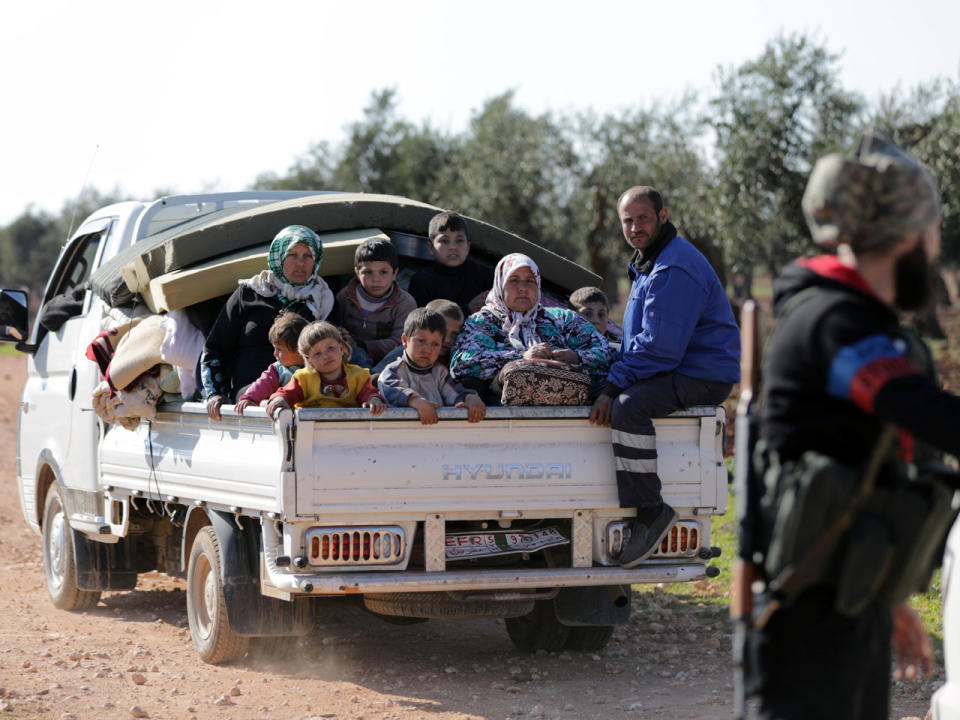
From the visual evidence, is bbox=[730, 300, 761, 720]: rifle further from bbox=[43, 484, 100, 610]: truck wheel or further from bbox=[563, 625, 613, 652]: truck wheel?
bbox=[43, 484, 100, 610]: truck wheel

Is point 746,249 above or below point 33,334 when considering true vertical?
above

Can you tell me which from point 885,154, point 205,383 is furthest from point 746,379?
point 205,383

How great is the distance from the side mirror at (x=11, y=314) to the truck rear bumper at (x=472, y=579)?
3963 millimetres

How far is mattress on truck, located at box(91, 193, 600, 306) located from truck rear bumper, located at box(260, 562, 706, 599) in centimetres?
214

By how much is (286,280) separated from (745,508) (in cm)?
454

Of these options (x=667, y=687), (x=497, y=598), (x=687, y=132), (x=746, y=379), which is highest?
(x=687, y=132)

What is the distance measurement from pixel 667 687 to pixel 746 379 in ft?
11.8

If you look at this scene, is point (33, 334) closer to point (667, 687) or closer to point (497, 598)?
point (497, 598)

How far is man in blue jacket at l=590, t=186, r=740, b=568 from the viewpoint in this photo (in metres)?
6.34

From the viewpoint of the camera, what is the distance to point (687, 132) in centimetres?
3578

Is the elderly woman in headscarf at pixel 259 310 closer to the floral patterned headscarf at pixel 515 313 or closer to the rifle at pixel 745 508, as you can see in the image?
the floral patterned headscarf at pixel 515 313

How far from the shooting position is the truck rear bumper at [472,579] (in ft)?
19.6

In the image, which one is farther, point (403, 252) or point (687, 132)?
point (687, 132)

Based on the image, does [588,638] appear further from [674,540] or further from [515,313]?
[515,313]
